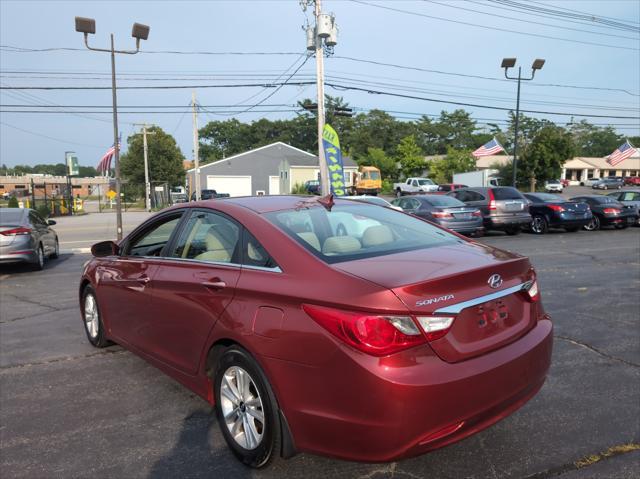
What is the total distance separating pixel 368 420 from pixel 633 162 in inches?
3983

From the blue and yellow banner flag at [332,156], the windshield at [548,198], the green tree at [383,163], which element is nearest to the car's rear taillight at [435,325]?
the windshield at [548,198]

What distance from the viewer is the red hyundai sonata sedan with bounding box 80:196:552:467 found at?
2.29 meters

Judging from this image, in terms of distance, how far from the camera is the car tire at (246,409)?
8.74 ft

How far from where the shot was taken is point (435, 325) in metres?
2.35

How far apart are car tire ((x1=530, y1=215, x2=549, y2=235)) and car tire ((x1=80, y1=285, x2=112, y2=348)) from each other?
15819 mm

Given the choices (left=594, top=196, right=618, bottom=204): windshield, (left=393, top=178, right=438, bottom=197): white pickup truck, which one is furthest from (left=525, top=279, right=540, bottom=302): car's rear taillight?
(left=393, top=178, right=438, bottom=197): white pickup truck

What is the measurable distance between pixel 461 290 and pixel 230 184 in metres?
54.1

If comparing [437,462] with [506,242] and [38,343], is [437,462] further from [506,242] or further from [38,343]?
[506,242]

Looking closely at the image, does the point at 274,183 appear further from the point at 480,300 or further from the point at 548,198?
the point at 480,300

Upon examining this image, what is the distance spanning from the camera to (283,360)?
2.52m

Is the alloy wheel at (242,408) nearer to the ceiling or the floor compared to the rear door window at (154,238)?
nearer to the floor

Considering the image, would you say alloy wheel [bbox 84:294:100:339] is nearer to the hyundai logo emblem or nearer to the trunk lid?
the trunk lid

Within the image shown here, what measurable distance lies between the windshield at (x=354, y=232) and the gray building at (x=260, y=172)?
51370 millimetres

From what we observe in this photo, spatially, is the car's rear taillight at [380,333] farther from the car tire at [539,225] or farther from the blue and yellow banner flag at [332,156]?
the blue and yellow banner flag at [332,156]
